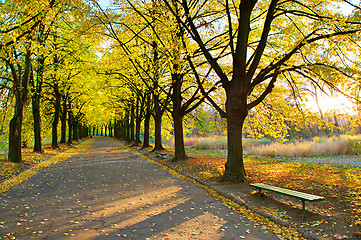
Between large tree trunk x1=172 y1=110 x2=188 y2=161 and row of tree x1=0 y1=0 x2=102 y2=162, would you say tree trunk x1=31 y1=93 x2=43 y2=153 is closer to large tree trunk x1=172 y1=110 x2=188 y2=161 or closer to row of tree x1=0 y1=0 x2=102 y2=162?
row of tree x1=0 y1=0 x2=102 y2=162

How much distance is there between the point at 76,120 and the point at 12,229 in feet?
113

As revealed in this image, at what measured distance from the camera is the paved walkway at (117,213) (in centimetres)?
420

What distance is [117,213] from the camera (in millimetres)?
5238

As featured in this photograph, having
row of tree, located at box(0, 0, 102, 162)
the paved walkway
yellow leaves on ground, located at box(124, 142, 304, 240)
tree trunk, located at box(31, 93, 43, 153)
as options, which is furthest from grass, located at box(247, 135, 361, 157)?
tree trunk, located at box(31, 93, 43, 153)

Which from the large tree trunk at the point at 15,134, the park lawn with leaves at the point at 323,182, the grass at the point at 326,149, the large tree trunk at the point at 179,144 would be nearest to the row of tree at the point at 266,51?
the park lawn with leaves at the point at 323,182

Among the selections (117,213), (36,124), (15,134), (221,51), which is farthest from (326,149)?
(36,124)

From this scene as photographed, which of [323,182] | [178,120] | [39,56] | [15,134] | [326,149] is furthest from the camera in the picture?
[326,149]

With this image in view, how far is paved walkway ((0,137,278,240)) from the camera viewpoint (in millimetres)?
4203

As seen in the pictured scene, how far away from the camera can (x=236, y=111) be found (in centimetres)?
803

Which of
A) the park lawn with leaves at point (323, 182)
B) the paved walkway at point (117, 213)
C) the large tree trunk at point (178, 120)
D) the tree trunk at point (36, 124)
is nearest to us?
the paved walkway at point (117, 213)

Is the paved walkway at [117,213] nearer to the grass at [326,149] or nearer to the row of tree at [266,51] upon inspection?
the row of tree at [266,51]

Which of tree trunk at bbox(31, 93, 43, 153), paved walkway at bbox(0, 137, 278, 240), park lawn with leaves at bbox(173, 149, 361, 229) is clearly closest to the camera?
paved walkway at bbox(0, 137, 278, 240)

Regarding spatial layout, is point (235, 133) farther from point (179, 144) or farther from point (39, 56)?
point (39, 56)

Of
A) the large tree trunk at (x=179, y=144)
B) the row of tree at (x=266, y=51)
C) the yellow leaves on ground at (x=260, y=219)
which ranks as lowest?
the yellow leaves on ground at (x=260, y=219)
